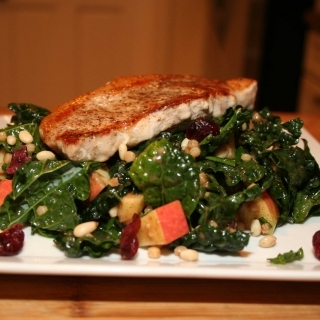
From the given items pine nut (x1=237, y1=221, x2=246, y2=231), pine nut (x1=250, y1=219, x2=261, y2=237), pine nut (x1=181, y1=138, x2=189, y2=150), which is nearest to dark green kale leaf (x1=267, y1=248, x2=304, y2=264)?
pine nut (x1=250, y1=219, x2=261, y2=237)

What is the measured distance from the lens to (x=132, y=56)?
8445mm

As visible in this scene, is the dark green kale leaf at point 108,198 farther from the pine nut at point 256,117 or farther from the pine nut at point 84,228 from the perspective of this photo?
the pine nut at point 256,117

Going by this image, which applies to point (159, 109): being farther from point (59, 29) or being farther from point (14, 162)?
point (59, 29)

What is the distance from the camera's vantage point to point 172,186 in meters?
2.58

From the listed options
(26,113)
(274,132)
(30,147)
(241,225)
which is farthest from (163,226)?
(26,113)

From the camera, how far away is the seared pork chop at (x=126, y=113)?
281 cm

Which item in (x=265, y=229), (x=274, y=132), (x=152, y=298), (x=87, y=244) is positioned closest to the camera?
(x=152, y=298)

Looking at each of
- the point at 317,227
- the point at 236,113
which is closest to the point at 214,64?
the point at 236,113

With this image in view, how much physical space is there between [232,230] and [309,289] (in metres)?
0.43

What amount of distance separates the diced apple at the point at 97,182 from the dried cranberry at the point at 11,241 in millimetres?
471

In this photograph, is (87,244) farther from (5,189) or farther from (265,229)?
(265,229)

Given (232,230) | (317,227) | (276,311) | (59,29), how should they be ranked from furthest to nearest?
(59,29)
(317,227)
(232,230)
(276,311)

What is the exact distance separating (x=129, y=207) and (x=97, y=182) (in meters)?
0.25

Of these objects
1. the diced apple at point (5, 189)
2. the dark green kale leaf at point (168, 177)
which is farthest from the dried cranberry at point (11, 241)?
the dark green kale leaf at point (168, 177)
